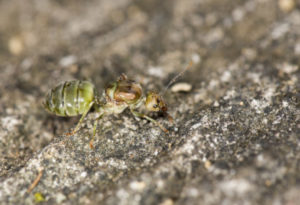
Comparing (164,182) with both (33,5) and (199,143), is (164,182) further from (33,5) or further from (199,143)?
(33,5)

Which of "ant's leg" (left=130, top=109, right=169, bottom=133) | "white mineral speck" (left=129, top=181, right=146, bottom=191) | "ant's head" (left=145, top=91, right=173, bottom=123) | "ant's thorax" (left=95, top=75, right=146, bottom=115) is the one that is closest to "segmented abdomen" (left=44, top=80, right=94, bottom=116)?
"ant's thorax" (left=95, top=75, right=146, bottom=115)

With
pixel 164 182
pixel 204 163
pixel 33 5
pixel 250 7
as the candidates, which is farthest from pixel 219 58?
pixel 33 5

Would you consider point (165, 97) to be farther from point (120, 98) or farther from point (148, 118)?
point (120, 98)

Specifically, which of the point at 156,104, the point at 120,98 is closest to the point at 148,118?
the point at 156,104

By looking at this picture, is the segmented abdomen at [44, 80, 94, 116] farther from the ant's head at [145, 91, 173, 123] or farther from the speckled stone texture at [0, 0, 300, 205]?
the ant's head at [145, 91, 173, 123]

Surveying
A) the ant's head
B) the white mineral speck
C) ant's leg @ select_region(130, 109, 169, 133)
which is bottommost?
the white mineral speck

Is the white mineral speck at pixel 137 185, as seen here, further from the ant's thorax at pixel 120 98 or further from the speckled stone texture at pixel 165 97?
the ant's thorax at pixel 120 98
